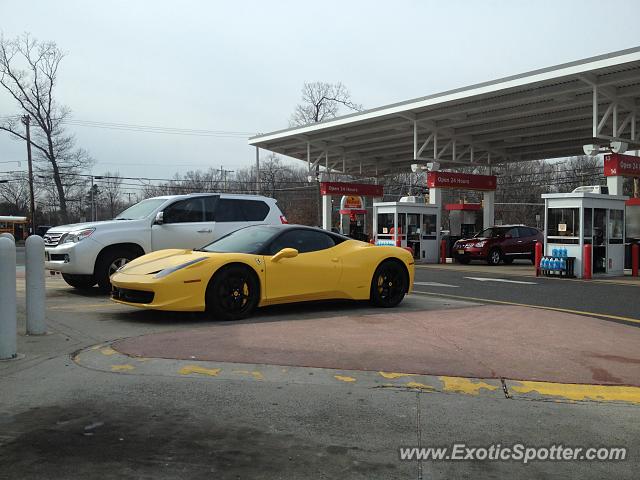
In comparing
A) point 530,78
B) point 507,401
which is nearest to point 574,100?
point 530,78

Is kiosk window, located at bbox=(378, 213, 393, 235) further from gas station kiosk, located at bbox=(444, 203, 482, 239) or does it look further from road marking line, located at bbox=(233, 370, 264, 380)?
road marking line, located at bbox=(233, 370, 264, 380)

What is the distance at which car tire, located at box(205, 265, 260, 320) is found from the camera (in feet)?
24.6

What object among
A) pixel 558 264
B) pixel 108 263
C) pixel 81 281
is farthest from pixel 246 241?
pixel 558 264

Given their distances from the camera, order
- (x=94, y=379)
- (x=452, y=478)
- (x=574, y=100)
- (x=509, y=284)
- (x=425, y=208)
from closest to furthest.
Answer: (x=452, y=478), (x=94, y=379), (x=509, y=284), (x=574, y=100), (x=425, y=208)

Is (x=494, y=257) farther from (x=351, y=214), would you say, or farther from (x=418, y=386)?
(x=418, y=386)

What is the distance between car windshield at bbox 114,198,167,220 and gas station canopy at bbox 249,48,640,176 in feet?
43.1

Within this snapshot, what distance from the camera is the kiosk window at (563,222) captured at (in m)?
17.0

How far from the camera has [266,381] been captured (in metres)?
5.02

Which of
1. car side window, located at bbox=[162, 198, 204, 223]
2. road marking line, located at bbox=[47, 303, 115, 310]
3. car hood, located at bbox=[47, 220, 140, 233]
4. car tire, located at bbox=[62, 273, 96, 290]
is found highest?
car side window, located at bbox=[162, 198, 204, 223]

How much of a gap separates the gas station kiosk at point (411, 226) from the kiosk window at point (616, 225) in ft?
27.2

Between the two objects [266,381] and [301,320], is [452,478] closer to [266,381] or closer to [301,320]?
[266,381]

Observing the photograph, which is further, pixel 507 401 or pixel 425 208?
pixel 425 208

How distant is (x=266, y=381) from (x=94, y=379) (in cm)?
147

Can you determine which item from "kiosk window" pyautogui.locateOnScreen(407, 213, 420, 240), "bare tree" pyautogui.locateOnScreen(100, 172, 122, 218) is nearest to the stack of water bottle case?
"kiosk window" pyautogui.locateOnScreen(407, 213, 420, 240)
